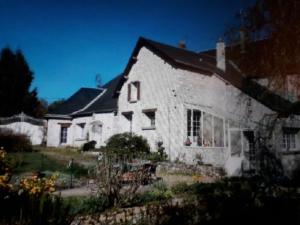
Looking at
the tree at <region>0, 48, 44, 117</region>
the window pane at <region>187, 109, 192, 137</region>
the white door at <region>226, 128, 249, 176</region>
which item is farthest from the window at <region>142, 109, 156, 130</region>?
the tree at <region>0, 48, 44, 117</region>

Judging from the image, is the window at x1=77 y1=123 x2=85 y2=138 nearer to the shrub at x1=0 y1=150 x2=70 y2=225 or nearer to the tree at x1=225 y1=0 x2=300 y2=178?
the tree at x1=225 y1=0 x2=300 y2=178

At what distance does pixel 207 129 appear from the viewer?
20.1 metres

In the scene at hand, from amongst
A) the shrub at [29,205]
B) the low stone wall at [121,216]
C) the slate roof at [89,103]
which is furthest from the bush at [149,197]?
the slate roof at [89,103]

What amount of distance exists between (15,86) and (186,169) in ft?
83.9

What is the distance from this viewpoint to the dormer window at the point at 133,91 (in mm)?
22553

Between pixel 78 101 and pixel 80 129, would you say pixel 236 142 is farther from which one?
pixel 78 101

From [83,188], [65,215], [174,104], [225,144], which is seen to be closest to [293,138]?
[225,144]

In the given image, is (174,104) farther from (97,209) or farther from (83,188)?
(97,209)

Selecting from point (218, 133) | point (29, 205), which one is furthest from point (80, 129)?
point (29, 205)

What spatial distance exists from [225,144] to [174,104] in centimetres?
443

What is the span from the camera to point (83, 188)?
11250 mm

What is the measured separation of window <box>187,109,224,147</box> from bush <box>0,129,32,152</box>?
12.0 m

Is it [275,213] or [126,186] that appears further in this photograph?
[126,186]

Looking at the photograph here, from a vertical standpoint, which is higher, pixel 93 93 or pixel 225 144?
pixel 93 93
